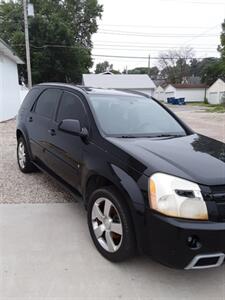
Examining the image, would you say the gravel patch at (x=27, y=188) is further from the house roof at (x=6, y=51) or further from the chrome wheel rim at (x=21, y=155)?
the house roof at (x=6, y=51)

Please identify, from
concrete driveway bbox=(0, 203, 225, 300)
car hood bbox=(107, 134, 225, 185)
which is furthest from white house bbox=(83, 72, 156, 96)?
concrete driveway bbox=(0, 203, 225, 300)

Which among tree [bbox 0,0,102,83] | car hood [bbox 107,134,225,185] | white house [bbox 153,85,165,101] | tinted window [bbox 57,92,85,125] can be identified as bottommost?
white house [bbox 153,85,165,101]

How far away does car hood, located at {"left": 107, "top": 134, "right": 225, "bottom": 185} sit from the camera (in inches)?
114

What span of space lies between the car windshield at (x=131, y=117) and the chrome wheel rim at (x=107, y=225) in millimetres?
826

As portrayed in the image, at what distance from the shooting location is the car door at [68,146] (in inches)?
157

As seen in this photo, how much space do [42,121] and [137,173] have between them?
2.62m

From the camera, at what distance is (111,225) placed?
10.7 ft

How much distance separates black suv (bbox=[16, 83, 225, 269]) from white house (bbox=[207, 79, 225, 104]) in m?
49.3

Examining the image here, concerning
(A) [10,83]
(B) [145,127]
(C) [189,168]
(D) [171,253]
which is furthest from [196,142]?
(A) [10,83]

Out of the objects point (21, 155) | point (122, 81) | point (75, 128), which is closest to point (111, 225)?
point (75, 128)

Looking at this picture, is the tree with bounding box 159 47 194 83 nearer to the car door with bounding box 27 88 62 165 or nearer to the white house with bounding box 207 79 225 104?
the white house with bounding box 207 79 225 104

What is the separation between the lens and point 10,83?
19.4 metres

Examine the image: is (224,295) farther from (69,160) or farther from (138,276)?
(69,160)

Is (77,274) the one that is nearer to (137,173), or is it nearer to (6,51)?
(137,173)
